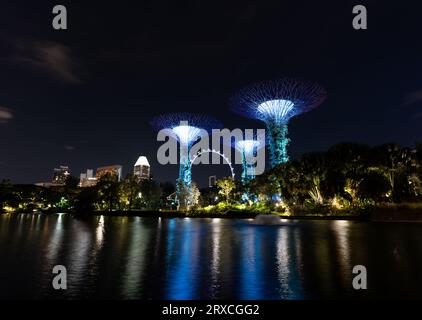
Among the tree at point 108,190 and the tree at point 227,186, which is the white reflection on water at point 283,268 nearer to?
the tree at point 227,186

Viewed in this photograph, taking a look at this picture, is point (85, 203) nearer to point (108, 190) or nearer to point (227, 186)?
point (108, 190)

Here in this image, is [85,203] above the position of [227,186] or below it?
below

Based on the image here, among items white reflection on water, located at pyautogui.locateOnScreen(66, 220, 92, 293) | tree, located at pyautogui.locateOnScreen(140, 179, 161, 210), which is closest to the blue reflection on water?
white reflection on water, located at pyautogui.locateOnScreen(66, 220, 92, 293)

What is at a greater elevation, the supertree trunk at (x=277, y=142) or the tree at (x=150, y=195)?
the supertree trunk at (x=277, y=142)

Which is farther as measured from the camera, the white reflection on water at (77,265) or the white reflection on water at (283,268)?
the white reflection on water at (77,265)

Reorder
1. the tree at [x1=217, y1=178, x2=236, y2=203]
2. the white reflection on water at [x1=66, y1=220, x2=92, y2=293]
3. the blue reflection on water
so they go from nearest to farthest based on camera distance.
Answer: the blue reflection on water, the white reflection on water at [x1=66, y1=220, x2=92, y2=293], the tree at [x1=217, y1=178, x2=236, y2=203]

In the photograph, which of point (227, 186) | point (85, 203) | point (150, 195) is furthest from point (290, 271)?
point (150, 195)

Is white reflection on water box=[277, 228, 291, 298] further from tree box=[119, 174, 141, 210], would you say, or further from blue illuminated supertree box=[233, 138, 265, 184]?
tree box=[119, 174, 141, 210]

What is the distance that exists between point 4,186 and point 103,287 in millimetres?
108817

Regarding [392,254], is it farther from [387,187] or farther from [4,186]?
[4,186]

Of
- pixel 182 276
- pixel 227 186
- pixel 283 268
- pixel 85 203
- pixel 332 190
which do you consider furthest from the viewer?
pixel 85 203

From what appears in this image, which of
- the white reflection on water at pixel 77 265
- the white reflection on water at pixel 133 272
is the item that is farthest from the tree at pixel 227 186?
the white reflection on water at pixel 133 272

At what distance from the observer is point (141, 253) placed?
13898 mm
